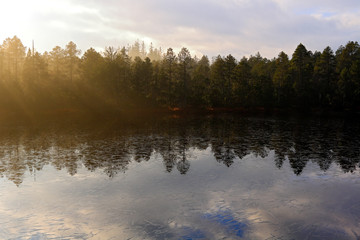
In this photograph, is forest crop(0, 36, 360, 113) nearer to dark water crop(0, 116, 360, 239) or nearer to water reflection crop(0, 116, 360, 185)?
water reflection crop(0, 116, 360, 185)

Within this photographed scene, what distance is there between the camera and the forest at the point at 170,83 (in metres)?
81.3

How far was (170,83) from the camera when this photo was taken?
89062 millimetres

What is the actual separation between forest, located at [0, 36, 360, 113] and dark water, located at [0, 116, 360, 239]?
54655mm

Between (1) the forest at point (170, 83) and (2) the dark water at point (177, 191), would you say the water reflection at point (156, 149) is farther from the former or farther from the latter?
(1) the forest at point (170, 83)

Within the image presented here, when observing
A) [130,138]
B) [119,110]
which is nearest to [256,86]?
[119,110]

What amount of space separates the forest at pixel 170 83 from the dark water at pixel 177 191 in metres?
54.7

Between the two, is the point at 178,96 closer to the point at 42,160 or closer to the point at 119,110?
the point at 119,110

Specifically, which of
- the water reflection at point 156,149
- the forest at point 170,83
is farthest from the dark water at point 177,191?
the forest at point 170,83

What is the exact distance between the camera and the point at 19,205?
14.5 meters

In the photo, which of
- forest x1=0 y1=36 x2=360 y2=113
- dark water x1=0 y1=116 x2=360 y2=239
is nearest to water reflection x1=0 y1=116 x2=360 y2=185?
dark water x1=0 y1=116 x2=360 y2=239

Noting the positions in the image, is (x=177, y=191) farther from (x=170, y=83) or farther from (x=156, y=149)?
(x=170, y=83)

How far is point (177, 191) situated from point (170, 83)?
243 ft

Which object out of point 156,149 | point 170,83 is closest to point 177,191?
point 156,149

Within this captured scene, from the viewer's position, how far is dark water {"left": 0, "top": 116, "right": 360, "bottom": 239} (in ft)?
39.9
